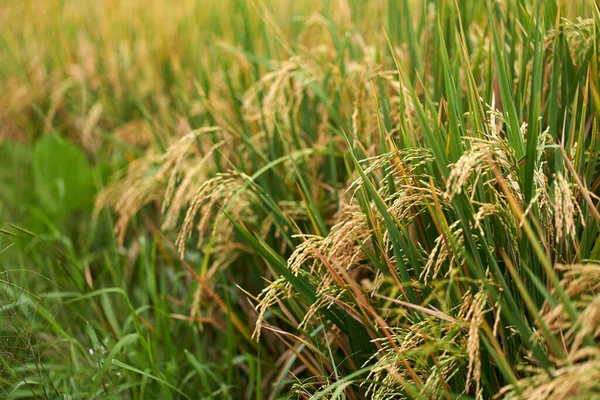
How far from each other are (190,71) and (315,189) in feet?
4.20

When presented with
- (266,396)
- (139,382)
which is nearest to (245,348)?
(266,396)

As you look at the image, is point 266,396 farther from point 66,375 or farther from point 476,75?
point 476,75

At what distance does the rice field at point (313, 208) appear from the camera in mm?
1173

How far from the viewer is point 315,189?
188cm

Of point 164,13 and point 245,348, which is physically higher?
point 164,13

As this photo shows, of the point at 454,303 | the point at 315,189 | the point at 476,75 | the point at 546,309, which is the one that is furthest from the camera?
the point at 315,189

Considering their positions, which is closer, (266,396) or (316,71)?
(266,396)

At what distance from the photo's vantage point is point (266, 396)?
181 centimetres

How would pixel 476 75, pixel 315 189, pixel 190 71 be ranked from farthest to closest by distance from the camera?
pixel 190 71, pixel 315 189, pixel 476 75

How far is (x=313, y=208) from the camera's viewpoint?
1.45m

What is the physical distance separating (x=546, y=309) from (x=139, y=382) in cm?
99

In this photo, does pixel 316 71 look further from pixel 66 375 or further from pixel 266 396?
pixel 66 375

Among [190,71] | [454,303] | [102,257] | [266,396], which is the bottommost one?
[266,396]

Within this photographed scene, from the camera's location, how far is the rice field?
1173 mm
